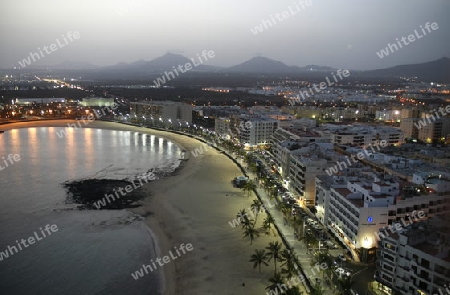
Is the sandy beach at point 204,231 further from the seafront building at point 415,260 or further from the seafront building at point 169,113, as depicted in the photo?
the seafront building at point 169,113

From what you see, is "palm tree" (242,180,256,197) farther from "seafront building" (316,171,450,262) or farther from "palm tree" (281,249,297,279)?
"palm tree" (281,249,297,279)

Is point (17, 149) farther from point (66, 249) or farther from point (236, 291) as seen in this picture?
point (236, 291)

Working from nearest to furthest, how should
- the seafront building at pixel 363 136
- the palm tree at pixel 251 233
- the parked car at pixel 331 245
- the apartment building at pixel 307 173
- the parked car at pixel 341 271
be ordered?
the parked car at pixel 341 271 → the parked car at pixel 331 245 → the palm tree at pixel 251 233 → the apartment building at pixel 307 173 → the seafront building at pixel 363 136

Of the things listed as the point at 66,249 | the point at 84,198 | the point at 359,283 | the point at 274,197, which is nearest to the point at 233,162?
the point at 274,197

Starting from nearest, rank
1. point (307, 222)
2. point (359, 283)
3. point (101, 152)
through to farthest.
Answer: point (359, 283) < point (307, 222) < point (101, 152)

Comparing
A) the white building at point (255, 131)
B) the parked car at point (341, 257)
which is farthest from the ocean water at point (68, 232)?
the white building at point (255, 131)

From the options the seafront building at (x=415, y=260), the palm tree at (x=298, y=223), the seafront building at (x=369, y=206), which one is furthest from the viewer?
the palm tree at (x=298, y=223)

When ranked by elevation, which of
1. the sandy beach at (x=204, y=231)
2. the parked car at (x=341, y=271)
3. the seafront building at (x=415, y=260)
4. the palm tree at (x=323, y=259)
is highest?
the seafront building at (x=415, y=260)

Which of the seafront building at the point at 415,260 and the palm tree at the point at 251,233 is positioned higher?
the seafront building at the point at 415,260
